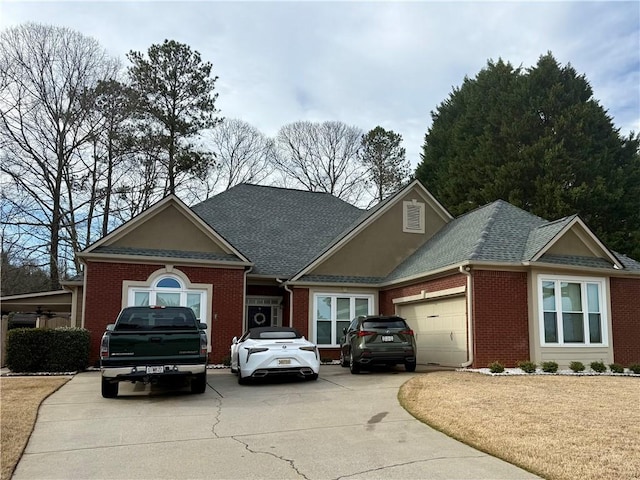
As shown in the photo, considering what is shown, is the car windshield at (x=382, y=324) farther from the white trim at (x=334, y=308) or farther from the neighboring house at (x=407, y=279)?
the white trim at (x=334, y=308)

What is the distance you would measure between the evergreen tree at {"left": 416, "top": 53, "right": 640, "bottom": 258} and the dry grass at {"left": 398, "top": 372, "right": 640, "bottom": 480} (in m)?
22.7

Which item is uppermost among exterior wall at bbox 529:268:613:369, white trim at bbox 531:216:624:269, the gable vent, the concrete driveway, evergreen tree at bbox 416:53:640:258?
evergreen tree at bbox 416:53:640:258

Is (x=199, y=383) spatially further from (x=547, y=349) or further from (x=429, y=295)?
(x=547, y=349)

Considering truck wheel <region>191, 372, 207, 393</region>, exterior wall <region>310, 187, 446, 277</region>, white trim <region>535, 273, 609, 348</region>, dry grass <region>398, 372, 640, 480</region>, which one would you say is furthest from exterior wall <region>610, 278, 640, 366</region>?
truck wheel <region>191, 372, 207, 393</region>

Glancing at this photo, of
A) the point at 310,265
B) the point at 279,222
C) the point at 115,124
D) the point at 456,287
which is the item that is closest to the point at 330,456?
the point at 456,287

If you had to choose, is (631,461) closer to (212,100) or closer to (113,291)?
(113,291)

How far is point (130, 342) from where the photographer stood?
10578mm

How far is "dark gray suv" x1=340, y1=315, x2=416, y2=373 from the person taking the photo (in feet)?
47.1

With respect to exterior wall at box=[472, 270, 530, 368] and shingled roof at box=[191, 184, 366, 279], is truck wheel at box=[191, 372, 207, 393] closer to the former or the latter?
exterior wall at box=[472, 270, 530, 368]

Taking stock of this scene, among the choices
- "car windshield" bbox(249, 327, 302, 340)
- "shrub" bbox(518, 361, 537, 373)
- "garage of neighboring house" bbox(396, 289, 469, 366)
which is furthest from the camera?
"garage of neighboring house" bbox(396, 289, 469, 366)

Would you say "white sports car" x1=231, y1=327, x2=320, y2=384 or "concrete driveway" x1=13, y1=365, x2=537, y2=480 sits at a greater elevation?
"white sports car" x1=231, y1=327, x2=320, y2=384

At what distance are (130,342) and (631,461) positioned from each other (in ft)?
27.5

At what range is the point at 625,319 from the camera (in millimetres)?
16984

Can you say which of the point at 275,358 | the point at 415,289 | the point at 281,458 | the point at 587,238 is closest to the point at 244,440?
the point at 281,458
